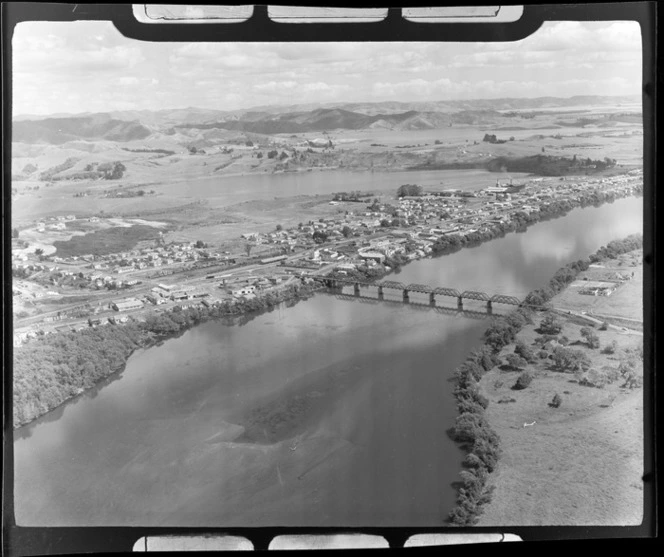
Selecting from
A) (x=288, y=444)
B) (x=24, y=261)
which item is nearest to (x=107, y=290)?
(x=24, y=261)

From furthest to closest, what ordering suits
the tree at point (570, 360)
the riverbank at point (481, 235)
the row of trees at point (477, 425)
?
the riverbank at point (481, 235) → the tree at point (570, 360) → the row of trees at point (477, 425)

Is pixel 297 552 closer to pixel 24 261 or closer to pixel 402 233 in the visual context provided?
pixel 402 233

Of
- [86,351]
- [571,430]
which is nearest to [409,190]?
[571,430]

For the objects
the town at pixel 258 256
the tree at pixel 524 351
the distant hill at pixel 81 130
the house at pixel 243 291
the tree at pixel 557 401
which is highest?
the distant hill at pixel 81 130

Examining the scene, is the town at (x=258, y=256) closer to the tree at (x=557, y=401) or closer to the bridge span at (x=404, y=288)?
the bridge span at (x=404, y=288)

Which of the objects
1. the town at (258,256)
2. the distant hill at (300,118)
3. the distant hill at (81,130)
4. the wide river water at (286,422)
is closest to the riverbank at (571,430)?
the wide river water at (286,422)

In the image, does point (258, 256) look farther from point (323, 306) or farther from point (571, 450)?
point (571, 450)
